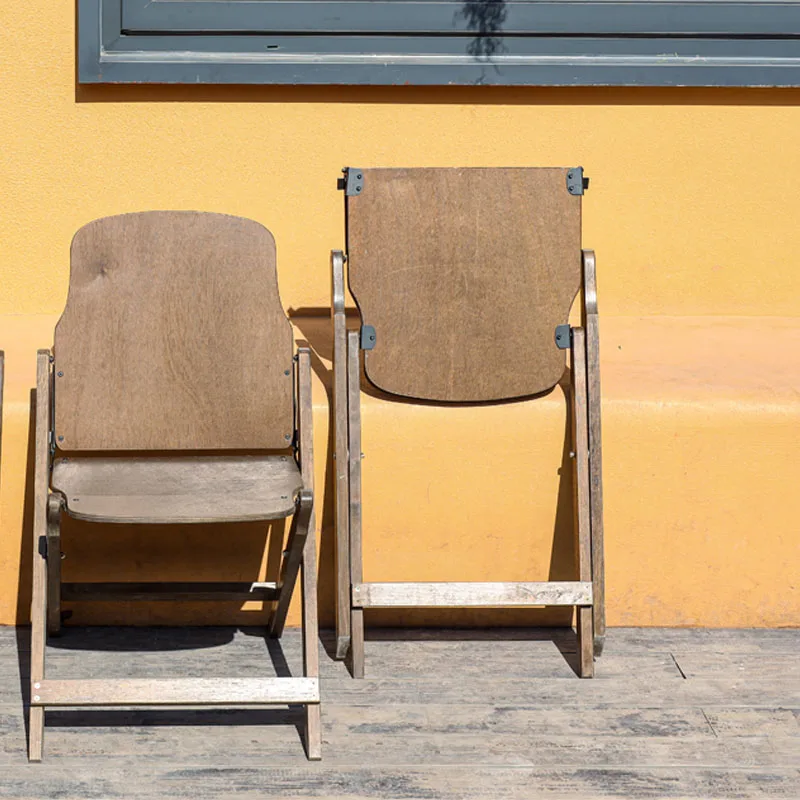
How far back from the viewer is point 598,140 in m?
4.39

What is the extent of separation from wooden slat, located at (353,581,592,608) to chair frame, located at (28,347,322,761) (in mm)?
215

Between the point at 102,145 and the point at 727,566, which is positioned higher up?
the point at 102,145

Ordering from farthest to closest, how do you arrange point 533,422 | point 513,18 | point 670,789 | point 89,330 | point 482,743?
point 513,18, point 533,422, point 89,330, point 482,743, point 670,789

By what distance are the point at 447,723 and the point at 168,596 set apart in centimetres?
84

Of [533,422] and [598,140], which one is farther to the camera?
[598,140]

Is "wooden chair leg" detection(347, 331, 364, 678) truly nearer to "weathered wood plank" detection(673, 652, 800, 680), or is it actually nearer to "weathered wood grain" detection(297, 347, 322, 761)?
"weathered wood grain" detection(297, 347, 322, 761)

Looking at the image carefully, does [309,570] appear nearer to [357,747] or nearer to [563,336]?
[357,747]

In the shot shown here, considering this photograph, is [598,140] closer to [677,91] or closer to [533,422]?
[677,91]

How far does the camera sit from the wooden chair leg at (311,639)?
2959 millimetres

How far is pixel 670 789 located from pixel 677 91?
8.03 feet

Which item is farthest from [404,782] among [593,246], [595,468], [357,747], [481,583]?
[593,246]

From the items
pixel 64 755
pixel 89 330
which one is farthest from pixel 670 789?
pixel 89 330

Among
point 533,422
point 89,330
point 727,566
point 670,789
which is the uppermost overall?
point 89,330

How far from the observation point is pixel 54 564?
3297 millimetres
